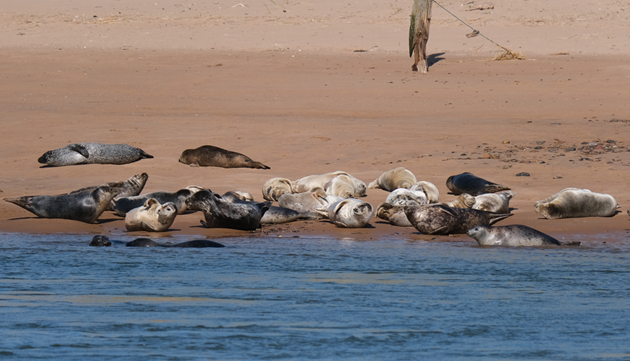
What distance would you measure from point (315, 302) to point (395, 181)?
531 centimetres

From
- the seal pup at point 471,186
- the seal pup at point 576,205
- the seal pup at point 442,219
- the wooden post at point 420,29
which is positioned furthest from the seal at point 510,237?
the wooden post at point 420,29

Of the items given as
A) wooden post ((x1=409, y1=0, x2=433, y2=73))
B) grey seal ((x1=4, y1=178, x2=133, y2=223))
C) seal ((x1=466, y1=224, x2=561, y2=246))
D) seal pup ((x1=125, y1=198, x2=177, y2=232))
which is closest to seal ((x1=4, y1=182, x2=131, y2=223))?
grey seal ((x1=4, y1=178, x2=133, y2=223))

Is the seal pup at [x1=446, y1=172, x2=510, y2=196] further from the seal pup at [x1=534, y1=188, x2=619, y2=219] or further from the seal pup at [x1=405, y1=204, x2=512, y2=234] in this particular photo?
the seal pup at [x1=405, y1=204, x2=512, y2=234]

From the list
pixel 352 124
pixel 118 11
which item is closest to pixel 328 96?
pixel 352 124

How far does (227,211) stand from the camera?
762 centimetres

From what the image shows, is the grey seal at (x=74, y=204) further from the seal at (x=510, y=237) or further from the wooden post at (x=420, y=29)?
the wooden post at (x=420, y=29)

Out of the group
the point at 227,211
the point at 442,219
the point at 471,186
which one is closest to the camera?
the point at 442,219

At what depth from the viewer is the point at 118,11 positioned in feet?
113

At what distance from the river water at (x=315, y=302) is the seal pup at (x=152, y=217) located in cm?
100

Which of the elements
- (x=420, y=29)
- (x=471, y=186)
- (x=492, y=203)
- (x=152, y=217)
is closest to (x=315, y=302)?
(x=152, y=217)

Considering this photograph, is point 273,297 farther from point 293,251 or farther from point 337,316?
point 293,251

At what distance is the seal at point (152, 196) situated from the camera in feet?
27.1

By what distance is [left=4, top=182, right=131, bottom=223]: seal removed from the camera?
26.1 ft

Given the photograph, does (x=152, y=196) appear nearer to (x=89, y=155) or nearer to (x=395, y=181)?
(x=395, y=181)
